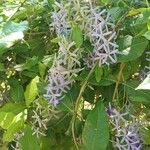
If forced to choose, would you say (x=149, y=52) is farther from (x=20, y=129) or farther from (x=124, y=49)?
(x=20, y=129)

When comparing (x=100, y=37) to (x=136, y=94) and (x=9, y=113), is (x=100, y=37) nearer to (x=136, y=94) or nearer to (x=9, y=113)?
(x=136, y=94)

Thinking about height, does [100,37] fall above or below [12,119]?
above

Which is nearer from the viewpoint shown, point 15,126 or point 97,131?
point 97,131

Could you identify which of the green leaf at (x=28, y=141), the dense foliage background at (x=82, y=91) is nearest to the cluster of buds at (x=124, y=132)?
the dense foliage background at (x=82, y=91)

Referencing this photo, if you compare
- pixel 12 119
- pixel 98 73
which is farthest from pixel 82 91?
pixel 12 119

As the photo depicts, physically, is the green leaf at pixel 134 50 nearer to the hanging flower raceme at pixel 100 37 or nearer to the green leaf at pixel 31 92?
the hanging flower raceme at pixel 100 37

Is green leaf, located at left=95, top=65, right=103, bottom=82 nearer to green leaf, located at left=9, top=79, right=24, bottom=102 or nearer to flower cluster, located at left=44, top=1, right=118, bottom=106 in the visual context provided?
flower cluster, located at left=44, top=1, right=118, bottom=106
